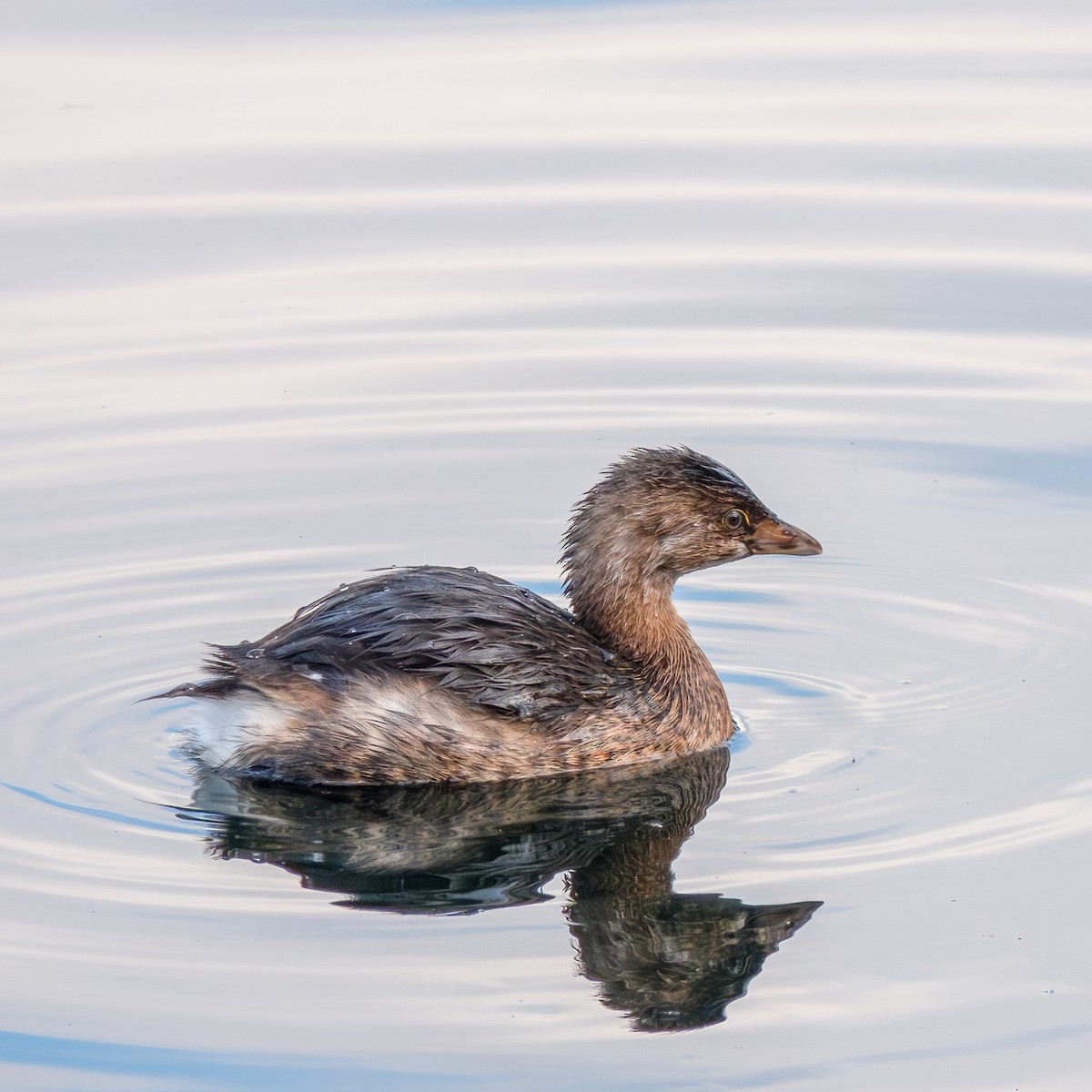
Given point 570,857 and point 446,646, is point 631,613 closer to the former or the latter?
point 446,646

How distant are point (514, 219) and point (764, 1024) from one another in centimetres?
781

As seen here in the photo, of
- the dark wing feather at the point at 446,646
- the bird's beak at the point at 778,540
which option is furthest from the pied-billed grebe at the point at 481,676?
the bird's beak at the point at 778,540

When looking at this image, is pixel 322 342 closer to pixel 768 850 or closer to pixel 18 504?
pixel 18 504

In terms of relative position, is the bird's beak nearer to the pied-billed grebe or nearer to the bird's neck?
the pied-billed grebe

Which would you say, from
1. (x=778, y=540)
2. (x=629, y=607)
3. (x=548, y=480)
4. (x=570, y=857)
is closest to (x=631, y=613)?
(x=629, y=607)

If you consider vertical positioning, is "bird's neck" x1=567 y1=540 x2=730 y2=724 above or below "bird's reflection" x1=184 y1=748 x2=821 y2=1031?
above

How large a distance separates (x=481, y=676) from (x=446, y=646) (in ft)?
0.49

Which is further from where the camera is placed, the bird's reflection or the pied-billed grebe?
the pied-billed grebe

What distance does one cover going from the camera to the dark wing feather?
697cm

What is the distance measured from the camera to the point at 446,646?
6984 mm

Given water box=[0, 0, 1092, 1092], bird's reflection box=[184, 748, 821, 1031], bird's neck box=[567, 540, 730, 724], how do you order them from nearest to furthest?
water box=[0, 0, 1092, 1092] → bird's reflection box=[184, 748, 821, 1031] → bird's neck box=[567, 540, 730, 724]

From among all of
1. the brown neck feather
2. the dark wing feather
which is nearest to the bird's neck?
the brown neck feather

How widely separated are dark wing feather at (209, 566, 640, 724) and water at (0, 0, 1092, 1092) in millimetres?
A: 367

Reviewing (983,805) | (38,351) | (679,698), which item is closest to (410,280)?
(38,351)
